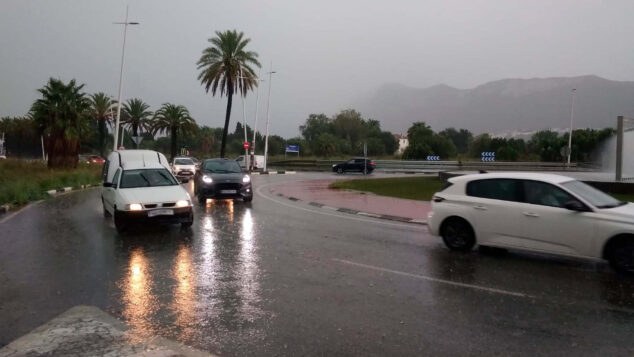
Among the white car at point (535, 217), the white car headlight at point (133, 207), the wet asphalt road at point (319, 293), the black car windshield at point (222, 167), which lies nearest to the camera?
the wet asphalt road at point (319, 293)

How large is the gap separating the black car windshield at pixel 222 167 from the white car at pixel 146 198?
5.64 m

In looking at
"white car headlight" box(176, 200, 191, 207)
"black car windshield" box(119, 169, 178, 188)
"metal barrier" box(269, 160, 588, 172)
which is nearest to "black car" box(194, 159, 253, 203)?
"black car windshield" box(119, 169, 178, 188)

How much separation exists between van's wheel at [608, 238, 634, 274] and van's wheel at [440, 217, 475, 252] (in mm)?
2256

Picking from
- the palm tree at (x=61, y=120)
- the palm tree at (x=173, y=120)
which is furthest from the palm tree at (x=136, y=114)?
the palm tree at (x=61, y=120)

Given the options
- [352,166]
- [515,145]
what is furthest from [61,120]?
[515,145]

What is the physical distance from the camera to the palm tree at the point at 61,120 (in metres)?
39.1

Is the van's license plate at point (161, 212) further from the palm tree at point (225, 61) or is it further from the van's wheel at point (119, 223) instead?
the palm tree at point (225, 61)

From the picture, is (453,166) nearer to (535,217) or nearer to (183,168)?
(183,168)

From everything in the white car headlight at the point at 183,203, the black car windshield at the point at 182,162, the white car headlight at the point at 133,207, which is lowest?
the white car headlight at the point at 133,207

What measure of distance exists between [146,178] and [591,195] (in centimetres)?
983

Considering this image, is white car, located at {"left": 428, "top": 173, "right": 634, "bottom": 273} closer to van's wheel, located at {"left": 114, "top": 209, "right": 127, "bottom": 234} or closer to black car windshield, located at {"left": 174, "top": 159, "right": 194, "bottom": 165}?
van's wheel, located at {"left": 114, "top": 209, "right": 127, "bottom": 234}

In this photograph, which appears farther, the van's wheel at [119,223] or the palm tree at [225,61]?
the palm tree at [225,61]

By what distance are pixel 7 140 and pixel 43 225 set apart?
103711 millimetres

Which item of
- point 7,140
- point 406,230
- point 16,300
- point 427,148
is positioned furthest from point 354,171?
point 7,140
